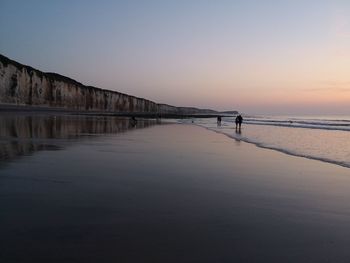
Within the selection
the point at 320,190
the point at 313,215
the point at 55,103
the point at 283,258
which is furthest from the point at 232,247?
the point at 55,103

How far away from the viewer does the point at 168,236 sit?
556 cm

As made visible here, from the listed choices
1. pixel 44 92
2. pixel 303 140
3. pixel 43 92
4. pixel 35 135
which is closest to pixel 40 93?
pixel 43 92

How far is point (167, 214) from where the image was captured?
6738mm

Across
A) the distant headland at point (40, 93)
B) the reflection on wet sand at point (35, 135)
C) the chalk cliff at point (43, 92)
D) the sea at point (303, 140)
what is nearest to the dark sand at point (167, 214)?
the reflection on wet sand at point (35, 135)

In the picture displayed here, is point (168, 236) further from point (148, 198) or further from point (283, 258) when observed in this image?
point (148, 198)

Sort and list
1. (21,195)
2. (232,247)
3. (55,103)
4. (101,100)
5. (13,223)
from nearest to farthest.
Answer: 1. (232,247)
2. (13,223)
3. (21,195)
4. (55,103)
5. (101,100)

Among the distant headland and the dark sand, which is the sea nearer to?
the dark sand

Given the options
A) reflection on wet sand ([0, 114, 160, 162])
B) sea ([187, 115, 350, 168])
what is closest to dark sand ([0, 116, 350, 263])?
reflection on wet sand ([0, 114, 160, 162])

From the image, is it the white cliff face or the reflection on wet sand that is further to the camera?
the white cliff face

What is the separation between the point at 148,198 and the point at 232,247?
3.03 meters

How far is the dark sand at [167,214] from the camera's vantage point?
4.98 meters

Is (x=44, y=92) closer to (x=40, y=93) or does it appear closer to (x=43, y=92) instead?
(x=43, y=92)

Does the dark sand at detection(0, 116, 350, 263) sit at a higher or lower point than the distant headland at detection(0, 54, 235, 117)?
lower

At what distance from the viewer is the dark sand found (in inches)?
196
